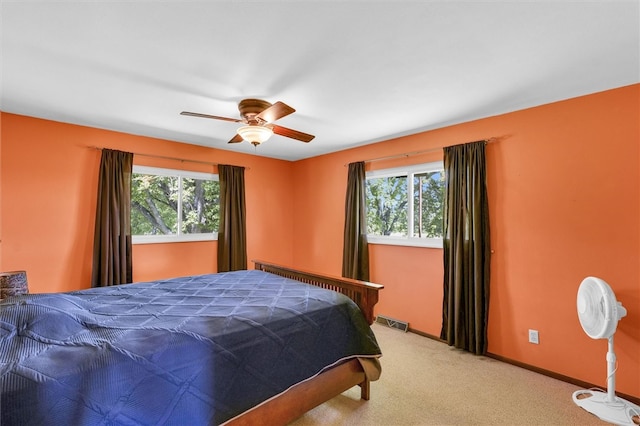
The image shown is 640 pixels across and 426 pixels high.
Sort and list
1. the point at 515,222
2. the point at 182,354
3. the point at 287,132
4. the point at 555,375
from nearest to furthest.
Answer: the point at 182,354, the point at 555,375, the point at 287,132, the point at 515,222

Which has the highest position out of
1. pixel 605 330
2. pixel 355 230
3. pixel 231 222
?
pixel 231 222

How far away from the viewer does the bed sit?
1203 millimetres

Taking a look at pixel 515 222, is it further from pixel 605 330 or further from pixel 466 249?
pixel 605 330

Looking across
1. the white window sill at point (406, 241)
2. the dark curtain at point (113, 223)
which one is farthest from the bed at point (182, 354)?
the white window sill at point (406, 241)

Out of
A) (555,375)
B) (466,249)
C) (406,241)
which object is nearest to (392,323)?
(406,241)

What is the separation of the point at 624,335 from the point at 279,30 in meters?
3.28

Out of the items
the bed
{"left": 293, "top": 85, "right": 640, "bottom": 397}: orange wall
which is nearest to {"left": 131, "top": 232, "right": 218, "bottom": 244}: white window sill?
the bed

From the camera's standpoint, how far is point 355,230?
411 cm

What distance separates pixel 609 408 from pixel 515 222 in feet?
4.95

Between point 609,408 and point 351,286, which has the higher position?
point 351,286

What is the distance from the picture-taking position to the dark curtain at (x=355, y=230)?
4.06 m

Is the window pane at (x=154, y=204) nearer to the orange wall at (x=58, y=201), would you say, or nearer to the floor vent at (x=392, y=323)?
the orange wall at (x=58, y=201)

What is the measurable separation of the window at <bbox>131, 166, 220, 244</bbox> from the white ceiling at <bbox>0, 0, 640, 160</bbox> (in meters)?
1.04

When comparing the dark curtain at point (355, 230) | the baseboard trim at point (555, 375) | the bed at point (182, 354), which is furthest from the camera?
the dark curtain at point (355, 230)
